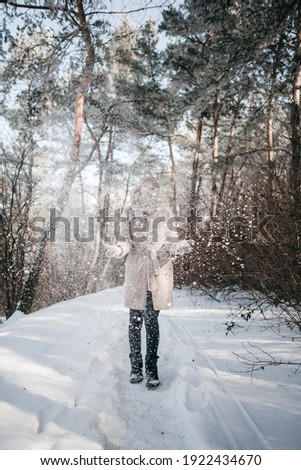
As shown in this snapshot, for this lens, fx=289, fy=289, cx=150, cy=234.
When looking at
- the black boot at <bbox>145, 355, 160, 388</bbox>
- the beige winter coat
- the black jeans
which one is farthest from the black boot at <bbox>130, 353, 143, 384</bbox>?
the beige winter coat

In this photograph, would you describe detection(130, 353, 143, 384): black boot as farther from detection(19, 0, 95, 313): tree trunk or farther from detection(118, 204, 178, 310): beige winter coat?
detection(19, 0, 95, 313): tree trunk

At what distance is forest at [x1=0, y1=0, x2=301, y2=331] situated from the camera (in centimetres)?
334

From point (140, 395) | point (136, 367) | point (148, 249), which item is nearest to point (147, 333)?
point (136, 367)

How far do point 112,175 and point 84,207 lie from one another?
5256 millimetres

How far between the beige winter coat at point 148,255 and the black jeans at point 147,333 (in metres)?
0.08

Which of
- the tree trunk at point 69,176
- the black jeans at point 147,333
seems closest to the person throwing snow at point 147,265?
the black jeans at point 147,333

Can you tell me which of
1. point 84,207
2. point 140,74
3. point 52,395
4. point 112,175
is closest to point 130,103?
point 140,74

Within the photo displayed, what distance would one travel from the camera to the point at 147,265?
99.1 inches

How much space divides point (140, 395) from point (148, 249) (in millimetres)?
1160

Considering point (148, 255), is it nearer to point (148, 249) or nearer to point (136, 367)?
point (148, 249)

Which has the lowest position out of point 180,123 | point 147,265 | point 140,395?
point 140,395

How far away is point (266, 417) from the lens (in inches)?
70.5

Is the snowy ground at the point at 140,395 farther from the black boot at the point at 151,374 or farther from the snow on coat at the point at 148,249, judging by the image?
the snow on coat at the point at 148,249
